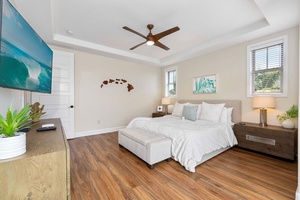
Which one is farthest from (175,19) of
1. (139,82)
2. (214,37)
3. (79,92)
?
(79,92)

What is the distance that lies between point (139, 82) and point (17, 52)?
408 cm

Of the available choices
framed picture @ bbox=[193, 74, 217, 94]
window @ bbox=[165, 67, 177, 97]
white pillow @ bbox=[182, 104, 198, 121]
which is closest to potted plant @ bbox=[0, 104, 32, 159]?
white pillow @ bbox=[182, 104, 198, 121]

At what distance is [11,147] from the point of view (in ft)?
2.86

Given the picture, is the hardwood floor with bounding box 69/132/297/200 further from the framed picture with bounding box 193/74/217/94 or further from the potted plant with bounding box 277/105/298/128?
the framed picture with bounding box 193/74/217/94

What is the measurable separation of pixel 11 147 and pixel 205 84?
13.7 ft

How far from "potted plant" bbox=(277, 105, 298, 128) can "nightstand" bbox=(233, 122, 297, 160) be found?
0.31 ft

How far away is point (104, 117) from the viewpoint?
4441mm

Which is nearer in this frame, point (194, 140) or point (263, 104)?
point (194, 140)

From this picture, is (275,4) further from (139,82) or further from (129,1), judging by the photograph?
(139,82)

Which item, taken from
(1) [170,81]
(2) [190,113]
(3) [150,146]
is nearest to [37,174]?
(3) [150,146]

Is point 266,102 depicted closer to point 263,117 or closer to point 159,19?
point 263,117

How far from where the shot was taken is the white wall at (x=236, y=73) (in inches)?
104

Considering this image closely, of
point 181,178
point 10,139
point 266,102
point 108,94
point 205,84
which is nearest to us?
point 10,139

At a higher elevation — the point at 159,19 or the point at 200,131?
the point at 159,19
